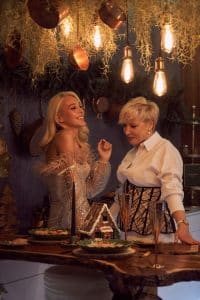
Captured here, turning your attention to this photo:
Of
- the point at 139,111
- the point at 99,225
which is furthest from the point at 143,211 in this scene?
the point at 139,111

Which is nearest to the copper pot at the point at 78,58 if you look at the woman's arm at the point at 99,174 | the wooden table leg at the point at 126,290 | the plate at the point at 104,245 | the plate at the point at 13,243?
the woman's arm at the point at 99,174

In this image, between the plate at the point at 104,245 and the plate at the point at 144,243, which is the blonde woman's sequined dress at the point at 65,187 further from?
the plate at the point at 104,245

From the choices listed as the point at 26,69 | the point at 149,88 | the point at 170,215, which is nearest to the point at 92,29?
the point at 26,69

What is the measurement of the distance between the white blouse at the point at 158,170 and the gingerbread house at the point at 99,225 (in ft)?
1.05

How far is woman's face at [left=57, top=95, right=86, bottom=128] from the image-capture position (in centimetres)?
335

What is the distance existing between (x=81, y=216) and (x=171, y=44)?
1.19m

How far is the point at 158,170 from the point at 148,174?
0.20 feet

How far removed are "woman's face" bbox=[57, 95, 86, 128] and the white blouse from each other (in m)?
0.45

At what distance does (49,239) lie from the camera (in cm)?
273

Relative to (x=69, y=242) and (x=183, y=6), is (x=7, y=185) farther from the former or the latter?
(x=183, y=6)

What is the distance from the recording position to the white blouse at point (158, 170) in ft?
9.29

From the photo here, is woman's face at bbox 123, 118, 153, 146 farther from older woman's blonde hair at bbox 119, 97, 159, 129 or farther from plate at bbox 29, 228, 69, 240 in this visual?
plate at bbox 29, 228, 69, 240

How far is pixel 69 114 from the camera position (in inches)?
132

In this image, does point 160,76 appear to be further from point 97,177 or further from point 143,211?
point 143,211
